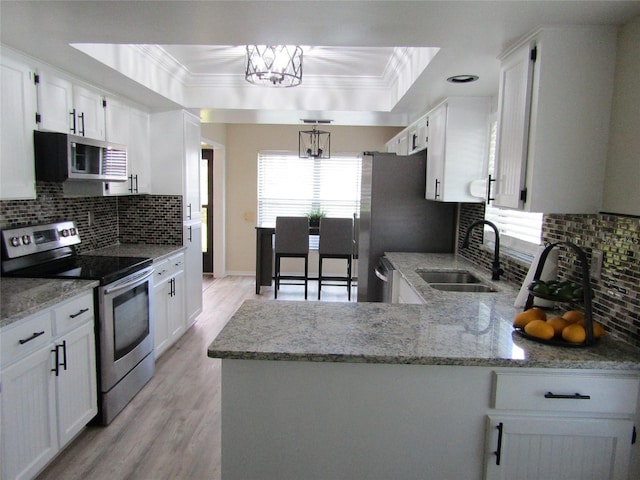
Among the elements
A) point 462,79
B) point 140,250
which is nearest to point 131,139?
point 140,250

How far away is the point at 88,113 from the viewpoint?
2.97 metres

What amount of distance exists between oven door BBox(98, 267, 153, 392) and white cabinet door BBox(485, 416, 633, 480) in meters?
2.12

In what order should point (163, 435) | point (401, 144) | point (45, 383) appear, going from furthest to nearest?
1. point (401, 144)
2. point (163, 435)
3. point (45, 383)

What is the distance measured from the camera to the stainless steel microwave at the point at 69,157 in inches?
98.7

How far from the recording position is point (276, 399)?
149 cm

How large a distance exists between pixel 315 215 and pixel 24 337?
15.4ft

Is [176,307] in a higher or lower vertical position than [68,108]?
lower

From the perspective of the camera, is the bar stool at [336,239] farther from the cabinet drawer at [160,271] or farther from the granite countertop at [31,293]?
the granite countertop at [31,293]

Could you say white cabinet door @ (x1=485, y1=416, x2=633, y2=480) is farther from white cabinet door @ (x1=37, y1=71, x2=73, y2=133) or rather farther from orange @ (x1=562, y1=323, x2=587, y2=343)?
white cabinet door @ (x1=37, y1=71, x2=73, y2=133)

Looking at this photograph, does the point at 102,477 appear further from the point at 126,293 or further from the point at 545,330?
the point at 545,330

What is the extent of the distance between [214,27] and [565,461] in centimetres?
216

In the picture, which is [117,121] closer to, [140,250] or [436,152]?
[140,250]

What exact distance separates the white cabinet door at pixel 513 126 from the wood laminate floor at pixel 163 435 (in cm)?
200

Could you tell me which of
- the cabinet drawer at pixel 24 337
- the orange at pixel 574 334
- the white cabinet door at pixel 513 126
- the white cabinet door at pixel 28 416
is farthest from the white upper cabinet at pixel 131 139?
the orange at pixel 574 334
